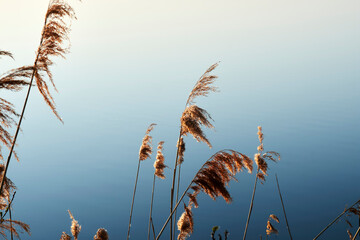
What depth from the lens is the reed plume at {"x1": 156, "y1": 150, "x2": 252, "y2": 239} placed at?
354 centimetres

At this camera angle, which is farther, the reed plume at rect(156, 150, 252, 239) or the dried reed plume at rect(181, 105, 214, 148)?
the dried reed plume at rect(181, 105, 214, 148)

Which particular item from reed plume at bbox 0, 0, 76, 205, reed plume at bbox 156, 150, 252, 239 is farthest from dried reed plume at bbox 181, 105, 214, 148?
reed plume at bbox 0, 0, 76, 205

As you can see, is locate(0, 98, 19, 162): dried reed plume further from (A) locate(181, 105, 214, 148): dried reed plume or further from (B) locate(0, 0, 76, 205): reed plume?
(A) locate(181, 105, 214, 148): dried reed plume

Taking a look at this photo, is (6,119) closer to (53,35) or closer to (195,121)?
(53,35)

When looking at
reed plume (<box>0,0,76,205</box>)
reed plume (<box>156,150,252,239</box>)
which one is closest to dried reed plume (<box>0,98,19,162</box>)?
reed plume (<box>0,0,76,205</box>)

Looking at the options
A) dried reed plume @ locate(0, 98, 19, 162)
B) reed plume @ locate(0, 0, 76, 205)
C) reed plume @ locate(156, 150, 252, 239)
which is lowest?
reed plume @ locate(156, 150, 252, 239)

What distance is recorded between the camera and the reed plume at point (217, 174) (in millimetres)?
3535

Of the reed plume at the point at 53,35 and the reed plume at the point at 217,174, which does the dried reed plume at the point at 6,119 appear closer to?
the reed plume at the point at 53,35

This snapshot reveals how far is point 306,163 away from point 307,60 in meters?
126

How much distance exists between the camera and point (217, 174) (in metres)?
3.60

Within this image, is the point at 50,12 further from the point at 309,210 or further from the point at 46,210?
the point at 46,210

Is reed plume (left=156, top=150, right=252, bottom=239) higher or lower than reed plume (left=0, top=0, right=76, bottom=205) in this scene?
lower

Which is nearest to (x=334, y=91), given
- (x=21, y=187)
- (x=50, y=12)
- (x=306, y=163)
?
(x=306, y=163)

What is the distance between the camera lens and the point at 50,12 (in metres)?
3.57
